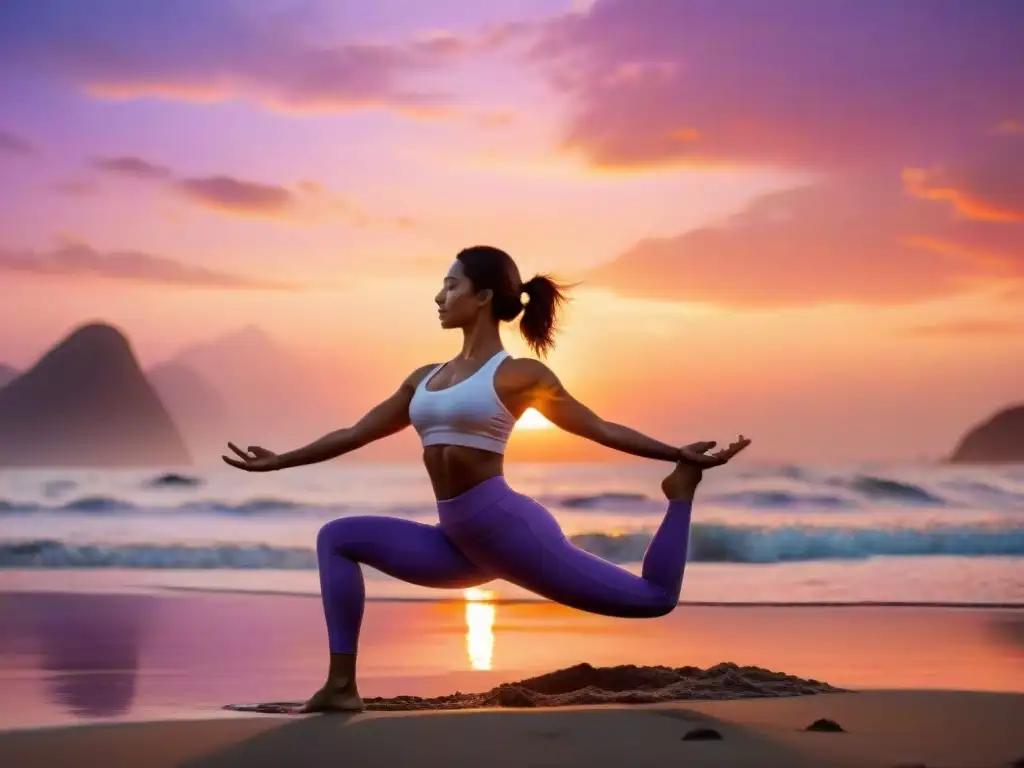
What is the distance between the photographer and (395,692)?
25.0 feet

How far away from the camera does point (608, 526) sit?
25797 millimetres

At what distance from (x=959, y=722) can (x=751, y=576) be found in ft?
31.2

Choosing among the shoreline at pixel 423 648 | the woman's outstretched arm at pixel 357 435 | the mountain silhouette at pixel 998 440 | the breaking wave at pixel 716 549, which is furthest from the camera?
the mountain silhouette at pixel 998 440

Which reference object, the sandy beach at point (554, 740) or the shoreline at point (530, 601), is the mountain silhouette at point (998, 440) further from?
the sandy beach at point (554, 740)

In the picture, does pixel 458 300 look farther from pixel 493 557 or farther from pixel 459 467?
pixel 493 557

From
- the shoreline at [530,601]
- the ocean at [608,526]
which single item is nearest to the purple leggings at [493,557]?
the shoreline at [530,601]

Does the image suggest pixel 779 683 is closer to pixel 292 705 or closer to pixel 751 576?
pixel 292 705

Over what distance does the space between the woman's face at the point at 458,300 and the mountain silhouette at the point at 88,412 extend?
9227 centimetres

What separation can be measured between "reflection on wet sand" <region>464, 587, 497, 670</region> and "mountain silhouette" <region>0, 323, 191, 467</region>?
85.6 m

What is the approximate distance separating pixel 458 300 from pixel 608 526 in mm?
19823

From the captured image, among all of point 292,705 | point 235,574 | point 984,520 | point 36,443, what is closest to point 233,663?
point 292,705

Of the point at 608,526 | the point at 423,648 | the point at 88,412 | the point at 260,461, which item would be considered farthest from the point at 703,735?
the point at 88,412

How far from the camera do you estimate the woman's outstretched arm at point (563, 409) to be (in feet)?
19.9

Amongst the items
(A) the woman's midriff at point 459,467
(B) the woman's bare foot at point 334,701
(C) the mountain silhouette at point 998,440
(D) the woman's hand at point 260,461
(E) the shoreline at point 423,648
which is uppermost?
(C) the mountain silhouette at point 998,440
